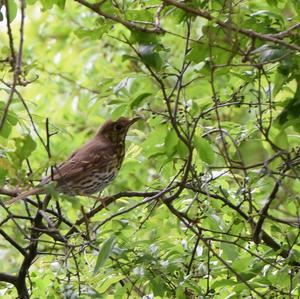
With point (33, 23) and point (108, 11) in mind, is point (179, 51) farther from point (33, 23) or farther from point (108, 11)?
point (108, 11)

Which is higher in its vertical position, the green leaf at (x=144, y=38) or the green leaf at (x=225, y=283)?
the green leaf at (x=144, y=38)

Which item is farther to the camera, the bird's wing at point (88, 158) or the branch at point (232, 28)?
the bird's wing at point (88, 158)

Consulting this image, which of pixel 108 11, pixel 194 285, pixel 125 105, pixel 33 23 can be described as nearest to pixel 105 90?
pixel 125 105

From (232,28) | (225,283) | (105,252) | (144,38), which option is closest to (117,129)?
(225,283)

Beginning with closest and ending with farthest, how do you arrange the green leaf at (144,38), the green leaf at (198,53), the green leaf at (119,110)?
the green leaf at (198,53) < the green leaf at (144,38) < the green leaf at (119,110)

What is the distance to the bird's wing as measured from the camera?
4.33m

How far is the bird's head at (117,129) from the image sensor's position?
4.50 meters

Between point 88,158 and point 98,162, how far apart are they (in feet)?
0.20

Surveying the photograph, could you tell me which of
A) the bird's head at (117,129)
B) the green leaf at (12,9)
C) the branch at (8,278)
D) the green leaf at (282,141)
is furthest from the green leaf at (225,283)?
the bird's head at (117,129)

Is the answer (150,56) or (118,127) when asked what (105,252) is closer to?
(150,56)

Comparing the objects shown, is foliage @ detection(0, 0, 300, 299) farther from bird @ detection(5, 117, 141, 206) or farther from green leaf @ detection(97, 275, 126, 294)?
bird @ detection(5, 117, 141, 206)

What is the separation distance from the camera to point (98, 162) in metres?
4.46

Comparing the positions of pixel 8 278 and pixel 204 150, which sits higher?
pixel 204 150

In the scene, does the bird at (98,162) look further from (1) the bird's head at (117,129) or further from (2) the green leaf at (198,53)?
(2) the green leaf at (198,53)
